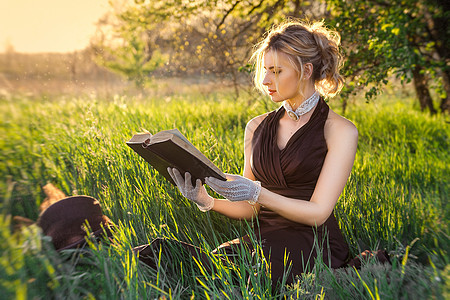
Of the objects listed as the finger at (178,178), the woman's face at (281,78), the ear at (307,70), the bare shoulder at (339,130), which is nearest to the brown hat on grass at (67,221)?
the finger at (178,178)

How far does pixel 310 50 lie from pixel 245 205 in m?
0.98

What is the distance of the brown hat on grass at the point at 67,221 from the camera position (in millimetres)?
1928

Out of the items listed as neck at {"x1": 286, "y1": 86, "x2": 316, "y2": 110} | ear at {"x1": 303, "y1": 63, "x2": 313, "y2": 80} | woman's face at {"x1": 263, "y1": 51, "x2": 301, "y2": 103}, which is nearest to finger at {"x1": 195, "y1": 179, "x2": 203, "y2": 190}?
woman's face at {"x1": 263, "y1": 51, "x2": 301, "y2": 103}

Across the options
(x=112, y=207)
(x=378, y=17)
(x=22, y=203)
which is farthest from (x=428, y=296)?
(x=378, y=17)

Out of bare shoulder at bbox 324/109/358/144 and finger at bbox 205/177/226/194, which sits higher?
bare shoulder at bbox 324/109/358/144

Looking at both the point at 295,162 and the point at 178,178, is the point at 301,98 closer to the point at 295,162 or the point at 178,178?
the point at 295,162

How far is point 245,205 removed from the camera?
2439 mm

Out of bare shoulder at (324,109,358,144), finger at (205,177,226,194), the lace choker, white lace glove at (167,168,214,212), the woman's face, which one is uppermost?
the woman's face

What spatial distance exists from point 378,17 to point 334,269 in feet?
15.5

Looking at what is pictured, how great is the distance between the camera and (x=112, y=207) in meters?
2.68

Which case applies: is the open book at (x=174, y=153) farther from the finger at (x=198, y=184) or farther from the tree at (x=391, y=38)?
the tree at (x=391, y=38)

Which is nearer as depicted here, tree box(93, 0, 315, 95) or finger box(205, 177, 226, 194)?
finger box(205, 177, 226, 194)

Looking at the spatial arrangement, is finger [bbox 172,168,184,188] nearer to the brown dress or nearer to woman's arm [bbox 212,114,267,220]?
woman's arm [bbox 212,114,267,220]

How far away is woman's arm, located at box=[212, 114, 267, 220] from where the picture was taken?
236cm
